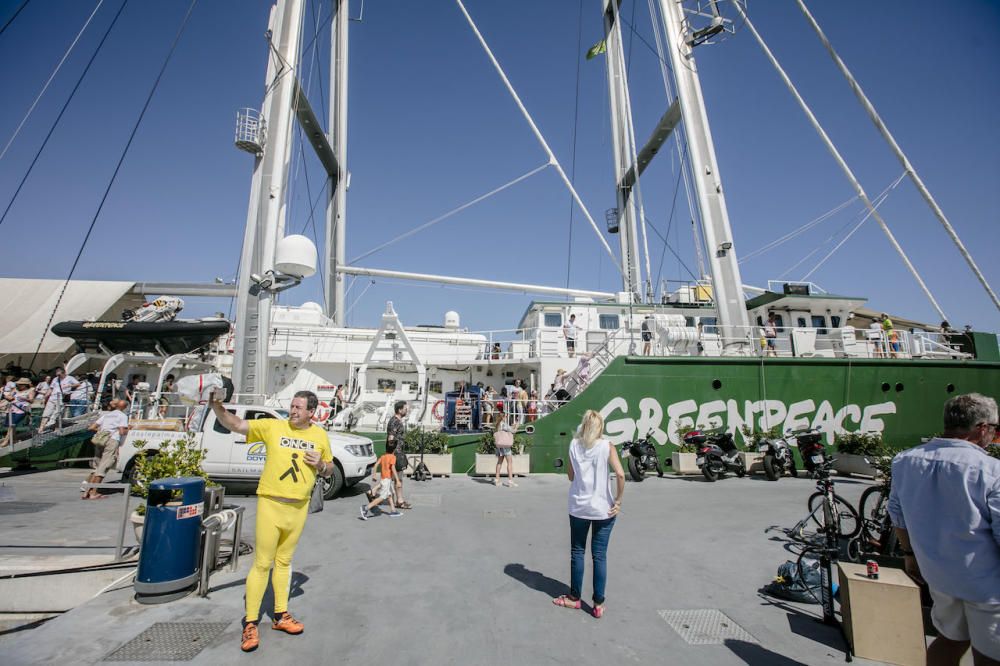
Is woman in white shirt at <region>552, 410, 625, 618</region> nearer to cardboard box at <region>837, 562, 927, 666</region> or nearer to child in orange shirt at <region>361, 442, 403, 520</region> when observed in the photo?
cardboard box at <region>837, 562, 927, 666</region>

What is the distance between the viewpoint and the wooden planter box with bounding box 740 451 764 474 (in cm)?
1128

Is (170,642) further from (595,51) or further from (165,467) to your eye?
(595,51)

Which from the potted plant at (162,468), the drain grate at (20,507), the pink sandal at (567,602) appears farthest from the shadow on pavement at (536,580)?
the drain grate at (20,507)

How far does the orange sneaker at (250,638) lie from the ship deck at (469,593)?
3.4 inches

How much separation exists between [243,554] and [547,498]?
5.35m

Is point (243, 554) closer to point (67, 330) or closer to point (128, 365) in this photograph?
point (67, 330)

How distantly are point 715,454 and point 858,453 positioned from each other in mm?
4165

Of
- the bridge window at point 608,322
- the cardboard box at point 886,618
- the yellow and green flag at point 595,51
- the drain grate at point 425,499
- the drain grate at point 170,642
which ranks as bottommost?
the drain grate at point 425,499

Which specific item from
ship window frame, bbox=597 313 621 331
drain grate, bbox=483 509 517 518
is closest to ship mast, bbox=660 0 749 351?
ship window frame, bbox=597 313 621 331

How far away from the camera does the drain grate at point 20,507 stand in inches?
297

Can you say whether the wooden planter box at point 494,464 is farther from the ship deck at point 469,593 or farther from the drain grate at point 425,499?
the ship deck at point 469,593

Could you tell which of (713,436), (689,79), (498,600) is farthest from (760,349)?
(498,600)

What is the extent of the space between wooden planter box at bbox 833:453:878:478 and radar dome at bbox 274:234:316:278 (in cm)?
1434

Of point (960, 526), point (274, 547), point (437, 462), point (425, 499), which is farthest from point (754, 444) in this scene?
point (274, 547)
